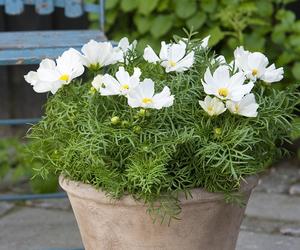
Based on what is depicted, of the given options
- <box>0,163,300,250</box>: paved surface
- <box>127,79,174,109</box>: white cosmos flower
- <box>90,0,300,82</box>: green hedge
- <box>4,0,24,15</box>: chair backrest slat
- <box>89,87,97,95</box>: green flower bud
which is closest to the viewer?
<box>127,79,174,109</box>: white cosmos flower

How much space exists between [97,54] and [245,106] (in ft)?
1.37

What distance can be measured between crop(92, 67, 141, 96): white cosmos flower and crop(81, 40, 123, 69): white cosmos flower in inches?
4.2

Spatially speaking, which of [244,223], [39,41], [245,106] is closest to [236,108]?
[245,106]

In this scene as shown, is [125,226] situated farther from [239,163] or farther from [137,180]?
[239,163]

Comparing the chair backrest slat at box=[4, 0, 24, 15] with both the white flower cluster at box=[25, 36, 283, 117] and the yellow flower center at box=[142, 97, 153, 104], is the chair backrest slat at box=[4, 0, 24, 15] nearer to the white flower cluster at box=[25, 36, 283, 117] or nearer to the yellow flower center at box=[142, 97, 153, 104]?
the white flower cluster at box=[25, 36, 283, 117]

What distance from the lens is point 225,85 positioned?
1.89 meters

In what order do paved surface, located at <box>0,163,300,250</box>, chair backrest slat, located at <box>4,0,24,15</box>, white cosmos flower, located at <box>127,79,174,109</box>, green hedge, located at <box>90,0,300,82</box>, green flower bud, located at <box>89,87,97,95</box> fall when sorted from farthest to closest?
green hedge, located at <box>90,0,300,82</box> → chair backrest slat, located at <box>4,0,24,15</box> → paved surface, located at <box>0,163,300,250</box> → green flower bud, located at <box>89,87,97,95</box> → white cosmos flower, located at <box>127,79,174,109</box>

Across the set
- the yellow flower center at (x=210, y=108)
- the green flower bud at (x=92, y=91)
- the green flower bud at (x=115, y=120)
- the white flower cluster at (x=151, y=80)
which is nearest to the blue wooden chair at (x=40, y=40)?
the white flower cluster at (x=151, y=80)

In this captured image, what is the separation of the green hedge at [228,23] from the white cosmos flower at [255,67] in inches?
53.1

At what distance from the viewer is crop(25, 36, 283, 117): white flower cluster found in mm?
1858

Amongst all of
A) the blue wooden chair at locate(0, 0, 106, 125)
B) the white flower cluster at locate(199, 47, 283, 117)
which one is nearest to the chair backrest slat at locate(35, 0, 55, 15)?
the blue wooden chair at locate(0, 0, 106, 125)

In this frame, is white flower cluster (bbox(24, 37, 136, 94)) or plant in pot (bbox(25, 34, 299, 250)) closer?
plant in pot (bbox(25, 34, 299, 250))

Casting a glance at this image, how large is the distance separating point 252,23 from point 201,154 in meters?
1.77

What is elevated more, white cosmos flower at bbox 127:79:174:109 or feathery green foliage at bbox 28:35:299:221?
white cosmos flower at bbox 127:79:174:109
